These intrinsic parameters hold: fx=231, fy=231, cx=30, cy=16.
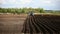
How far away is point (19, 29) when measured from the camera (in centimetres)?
537

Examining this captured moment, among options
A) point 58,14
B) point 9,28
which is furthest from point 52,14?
point 9,28

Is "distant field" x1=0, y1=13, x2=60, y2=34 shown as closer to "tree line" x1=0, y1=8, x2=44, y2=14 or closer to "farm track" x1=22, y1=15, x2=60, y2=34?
"farm track" x1=22, y1=15, x2=60, y2=34

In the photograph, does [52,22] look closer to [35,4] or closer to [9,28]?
[35,4]

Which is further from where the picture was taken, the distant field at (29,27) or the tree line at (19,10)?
the tree line at (19,10)

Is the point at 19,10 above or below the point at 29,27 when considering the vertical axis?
above

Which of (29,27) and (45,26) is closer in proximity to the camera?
(45,26)

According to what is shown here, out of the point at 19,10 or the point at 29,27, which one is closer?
the point at 19,10

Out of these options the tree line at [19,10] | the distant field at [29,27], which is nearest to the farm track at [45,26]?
the distant field at [29,27]

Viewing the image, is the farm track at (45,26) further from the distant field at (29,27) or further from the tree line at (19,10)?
the tree line at (19,10)

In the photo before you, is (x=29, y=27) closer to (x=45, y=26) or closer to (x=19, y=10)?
(x=45, y=26)

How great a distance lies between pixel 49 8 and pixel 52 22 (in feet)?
1.42

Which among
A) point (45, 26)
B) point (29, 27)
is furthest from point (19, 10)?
point (45, 26)

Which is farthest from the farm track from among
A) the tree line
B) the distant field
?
the tree line

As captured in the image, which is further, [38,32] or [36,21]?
[36,21]
